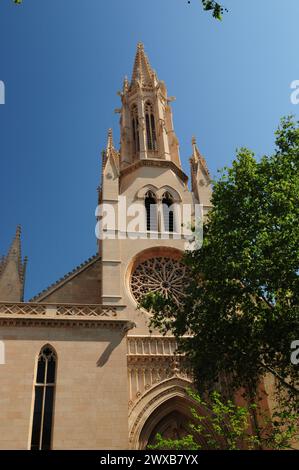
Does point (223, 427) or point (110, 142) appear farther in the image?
point (110, 142)

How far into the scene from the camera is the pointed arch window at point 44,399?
1412cm

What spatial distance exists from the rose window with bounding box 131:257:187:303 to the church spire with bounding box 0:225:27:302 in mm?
6529

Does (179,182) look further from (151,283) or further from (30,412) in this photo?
(30,412)

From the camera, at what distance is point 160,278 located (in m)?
21.7

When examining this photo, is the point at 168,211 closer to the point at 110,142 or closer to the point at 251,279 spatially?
the point at 110,142

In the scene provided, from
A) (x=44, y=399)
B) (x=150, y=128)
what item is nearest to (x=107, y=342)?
(x=44, y=399)

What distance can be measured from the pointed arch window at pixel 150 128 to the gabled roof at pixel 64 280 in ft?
32.8

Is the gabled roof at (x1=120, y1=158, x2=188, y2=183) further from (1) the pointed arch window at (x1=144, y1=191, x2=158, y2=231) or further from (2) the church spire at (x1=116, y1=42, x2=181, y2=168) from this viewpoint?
(1) the pointed arch window at (x1=144, y1=191, x2=158, y2=231)

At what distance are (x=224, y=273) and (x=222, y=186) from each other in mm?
3322

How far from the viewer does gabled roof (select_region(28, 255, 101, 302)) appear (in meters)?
20.5

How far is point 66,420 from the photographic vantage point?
1430cm

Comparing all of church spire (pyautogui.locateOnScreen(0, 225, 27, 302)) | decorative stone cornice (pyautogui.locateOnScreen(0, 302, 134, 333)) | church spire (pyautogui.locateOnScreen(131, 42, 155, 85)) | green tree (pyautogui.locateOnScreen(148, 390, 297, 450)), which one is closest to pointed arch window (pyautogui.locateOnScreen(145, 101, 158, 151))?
church spire (pyautogui.locateOnScreen(131, 42, 155, 85))

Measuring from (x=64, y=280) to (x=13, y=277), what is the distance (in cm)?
379

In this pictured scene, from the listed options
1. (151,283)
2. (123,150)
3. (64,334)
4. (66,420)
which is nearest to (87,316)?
(64,334)
